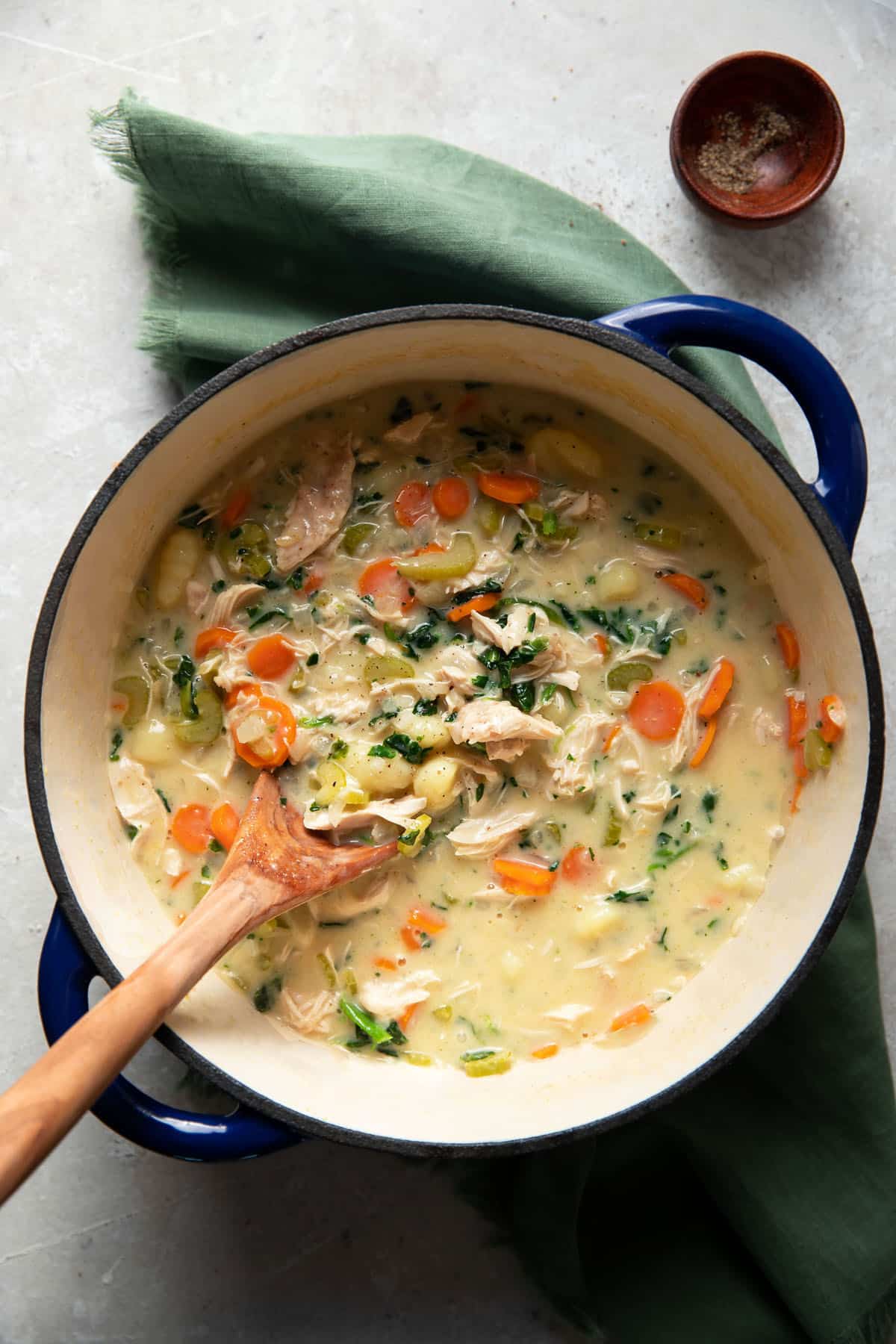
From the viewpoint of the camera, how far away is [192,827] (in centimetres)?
265

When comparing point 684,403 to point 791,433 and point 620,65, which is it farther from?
point 620,65

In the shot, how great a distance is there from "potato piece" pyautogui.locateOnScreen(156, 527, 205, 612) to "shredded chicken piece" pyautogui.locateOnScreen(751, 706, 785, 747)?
1.35 meters

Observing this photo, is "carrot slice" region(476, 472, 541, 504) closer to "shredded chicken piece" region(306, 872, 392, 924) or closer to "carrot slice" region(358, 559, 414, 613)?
"carrot slice" region(358, 559, 414, 613)

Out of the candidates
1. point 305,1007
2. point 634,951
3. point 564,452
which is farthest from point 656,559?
point 305,1007

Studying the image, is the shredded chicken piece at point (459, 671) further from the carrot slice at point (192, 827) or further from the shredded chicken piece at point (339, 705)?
the carrot slice at point (192, 827)

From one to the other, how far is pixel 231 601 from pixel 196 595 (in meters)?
→ 0.10

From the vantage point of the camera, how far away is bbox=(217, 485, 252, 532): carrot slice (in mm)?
2684

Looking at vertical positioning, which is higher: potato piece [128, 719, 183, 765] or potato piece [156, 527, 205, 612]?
potato piece [156, 527, 205, 612]

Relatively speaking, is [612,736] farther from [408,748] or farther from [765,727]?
[408,748]

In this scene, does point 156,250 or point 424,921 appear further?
point 156,250

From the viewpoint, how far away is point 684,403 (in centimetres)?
239

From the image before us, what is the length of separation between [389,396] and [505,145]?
74 centimetres

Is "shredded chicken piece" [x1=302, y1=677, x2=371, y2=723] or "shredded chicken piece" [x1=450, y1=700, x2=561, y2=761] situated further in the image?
"shredded chicken piece" [x1=302, y1=677, x2=371, y2=723]

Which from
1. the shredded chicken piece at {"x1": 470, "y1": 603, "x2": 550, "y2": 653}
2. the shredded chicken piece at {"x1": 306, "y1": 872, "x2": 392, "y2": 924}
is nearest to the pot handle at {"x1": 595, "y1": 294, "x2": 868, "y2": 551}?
the shredded chicken piece at {"x1": 470, "y1": 603, "x2": 550, "y2": 653}
